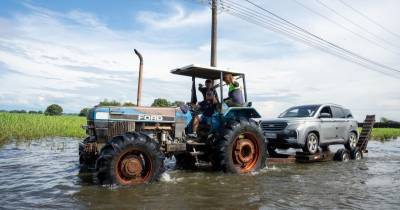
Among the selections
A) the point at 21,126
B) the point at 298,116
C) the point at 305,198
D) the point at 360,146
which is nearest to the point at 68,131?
the point at 21,126

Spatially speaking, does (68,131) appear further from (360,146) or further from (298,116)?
(360,146)

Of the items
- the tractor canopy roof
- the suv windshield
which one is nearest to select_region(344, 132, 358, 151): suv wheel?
the suv windshield

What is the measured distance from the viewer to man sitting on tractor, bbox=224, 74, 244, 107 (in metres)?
10.4

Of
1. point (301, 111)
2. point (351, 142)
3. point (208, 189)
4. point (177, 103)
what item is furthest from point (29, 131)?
point (351, 142)

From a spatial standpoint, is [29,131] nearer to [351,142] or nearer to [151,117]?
[151,117]

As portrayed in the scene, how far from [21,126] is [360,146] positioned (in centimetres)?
1618

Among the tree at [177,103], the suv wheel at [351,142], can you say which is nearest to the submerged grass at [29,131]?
the tree at [177,103]

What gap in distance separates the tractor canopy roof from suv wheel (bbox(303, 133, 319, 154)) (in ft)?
12.7

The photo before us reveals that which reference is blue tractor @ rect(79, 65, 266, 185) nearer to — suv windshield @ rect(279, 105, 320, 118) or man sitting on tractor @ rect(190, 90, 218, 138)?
man sitting on tractor @ rect(190, 90, 218, 138)

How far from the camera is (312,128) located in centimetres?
1330

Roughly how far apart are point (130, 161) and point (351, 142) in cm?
982

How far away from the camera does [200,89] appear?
10.7 m

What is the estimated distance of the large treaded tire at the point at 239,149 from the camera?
970cm

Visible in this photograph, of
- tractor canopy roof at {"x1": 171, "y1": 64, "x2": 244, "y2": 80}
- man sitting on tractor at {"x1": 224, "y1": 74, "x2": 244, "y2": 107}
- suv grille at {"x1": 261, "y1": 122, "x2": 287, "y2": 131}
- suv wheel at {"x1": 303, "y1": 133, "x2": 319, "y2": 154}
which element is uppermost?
tractor canopy roof at {"x1": 171, "y1": 64, "x2": 244, "y2": 80}
